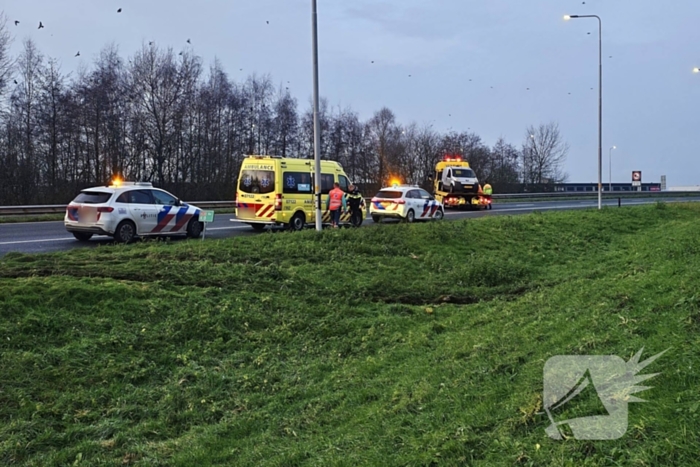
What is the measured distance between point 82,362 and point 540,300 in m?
6.04

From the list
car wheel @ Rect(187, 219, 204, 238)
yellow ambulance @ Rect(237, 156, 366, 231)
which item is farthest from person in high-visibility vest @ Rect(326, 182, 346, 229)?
car wheel @ Rect(187, 219, 204, 238)

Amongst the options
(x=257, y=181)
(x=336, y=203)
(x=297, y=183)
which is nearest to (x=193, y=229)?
(x=257, y=181)

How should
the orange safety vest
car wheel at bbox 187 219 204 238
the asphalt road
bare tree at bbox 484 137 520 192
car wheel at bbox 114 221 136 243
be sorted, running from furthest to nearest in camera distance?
1. bare tree at bbox 484 137 520 192
2. the orange safety vest
3. car wheel at bbox 187 219 204 238
4. car wheel at bbox 114 221 136 243
5. the asphalt road

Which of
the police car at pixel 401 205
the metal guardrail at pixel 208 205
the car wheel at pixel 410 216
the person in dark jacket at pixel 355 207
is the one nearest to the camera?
the person in dark jacket at pixel 355 207

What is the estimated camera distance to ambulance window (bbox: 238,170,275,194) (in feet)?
60.7

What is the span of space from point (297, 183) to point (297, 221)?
130 cm

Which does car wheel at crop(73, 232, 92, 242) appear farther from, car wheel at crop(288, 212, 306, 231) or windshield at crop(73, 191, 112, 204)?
car wheel at crop(288, 212, 306, 231)

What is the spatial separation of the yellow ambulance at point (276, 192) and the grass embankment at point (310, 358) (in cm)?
673

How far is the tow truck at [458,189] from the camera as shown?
3441 cm

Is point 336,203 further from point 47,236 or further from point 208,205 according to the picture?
point 208,205

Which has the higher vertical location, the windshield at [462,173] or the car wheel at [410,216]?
the windshield at [462,173]

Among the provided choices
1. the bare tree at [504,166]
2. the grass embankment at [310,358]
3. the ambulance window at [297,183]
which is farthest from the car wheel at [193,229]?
the bare tree at [504,166]

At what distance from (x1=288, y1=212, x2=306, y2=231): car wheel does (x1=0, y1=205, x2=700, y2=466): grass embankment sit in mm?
7147

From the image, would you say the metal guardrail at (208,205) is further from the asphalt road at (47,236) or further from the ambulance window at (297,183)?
the ambulance window at (297,183)
